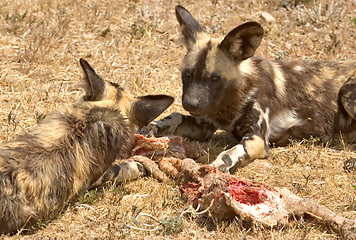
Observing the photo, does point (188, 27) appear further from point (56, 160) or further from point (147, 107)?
point (56, 160)

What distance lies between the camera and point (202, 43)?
525 cm

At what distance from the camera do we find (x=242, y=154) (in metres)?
4.87

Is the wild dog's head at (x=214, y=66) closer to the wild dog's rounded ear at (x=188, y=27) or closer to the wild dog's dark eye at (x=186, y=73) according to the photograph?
the wild dog's dark eye at (x=186, y=73)

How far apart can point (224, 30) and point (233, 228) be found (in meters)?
4.93

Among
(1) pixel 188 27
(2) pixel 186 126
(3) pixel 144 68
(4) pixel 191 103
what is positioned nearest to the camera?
(4) pixel 191 103

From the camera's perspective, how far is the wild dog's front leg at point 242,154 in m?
4.72

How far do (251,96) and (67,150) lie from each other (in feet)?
7.45

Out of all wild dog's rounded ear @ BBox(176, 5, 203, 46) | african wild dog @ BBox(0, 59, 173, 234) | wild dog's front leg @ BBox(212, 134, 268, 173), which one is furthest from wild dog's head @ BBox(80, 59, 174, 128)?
wild dog's rounded ear @ BBox(176, 5, 203, 46)


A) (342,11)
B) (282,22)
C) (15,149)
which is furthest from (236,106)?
(342,11)

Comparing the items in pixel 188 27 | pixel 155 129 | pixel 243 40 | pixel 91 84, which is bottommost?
pixel 155 129

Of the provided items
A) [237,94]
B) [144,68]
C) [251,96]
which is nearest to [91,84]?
[237,94]

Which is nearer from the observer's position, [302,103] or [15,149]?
[15,149]

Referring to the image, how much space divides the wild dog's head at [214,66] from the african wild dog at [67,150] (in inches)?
38.4

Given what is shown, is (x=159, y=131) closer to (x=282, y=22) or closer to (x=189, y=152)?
(x=189, y=152)
